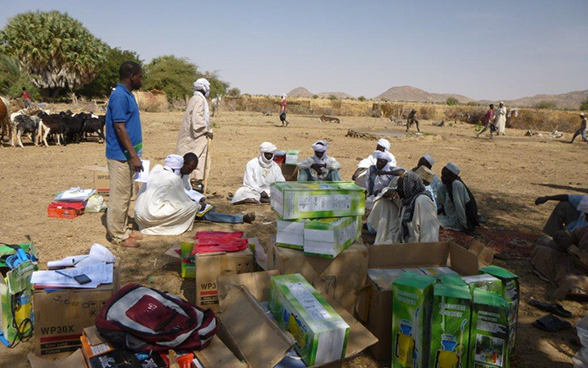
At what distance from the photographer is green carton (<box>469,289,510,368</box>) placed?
2.74m

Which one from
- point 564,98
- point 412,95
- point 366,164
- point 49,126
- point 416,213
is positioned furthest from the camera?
point 412,95

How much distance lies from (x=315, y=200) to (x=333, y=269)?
57 cm

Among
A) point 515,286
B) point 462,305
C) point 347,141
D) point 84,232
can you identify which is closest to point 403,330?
point 462,305

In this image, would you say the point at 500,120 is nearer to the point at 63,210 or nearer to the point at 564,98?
the point at 63,210

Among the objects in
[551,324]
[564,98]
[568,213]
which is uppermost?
[564,98]

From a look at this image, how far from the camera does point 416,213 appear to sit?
4695 mm

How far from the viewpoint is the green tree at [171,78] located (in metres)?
39.5

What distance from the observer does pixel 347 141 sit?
58.1 feet

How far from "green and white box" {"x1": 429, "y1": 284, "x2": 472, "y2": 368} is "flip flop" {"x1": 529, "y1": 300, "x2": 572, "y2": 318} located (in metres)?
1.91

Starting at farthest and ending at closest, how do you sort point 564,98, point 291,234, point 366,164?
point 564,98 < point 366,164 < point 291,234

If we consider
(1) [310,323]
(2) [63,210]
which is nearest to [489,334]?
(1) [310,323]

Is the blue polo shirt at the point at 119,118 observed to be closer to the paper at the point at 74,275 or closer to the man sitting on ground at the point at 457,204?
the paper at the point at 74,275

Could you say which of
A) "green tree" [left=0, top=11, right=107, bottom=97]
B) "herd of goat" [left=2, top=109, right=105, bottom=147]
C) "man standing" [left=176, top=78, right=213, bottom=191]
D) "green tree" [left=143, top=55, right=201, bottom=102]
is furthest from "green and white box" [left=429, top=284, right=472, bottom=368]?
"green tree" [left=143, top=55, right=201, bottom=102]

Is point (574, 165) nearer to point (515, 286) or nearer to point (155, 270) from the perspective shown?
point (515, 286)
